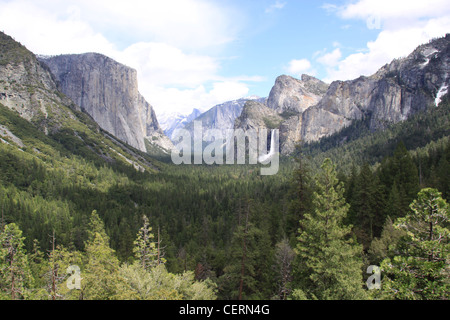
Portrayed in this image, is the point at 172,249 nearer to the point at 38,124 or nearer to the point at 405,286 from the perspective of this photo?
the point at 405,286

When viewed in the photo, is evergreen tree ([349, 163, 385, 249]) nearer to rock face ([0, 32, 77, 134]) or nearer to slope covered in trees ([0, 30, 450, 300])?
slope covered in trees ([0, 30, 450, 300])

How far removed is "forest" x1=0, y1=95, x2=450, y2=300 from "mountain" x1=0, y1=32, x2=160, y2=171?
13.2m

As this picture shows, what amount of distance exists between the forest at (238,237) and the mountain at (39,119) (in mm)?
13238

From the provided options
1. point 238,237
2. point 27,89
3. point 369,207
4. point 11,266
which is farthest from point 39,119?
point 369,207

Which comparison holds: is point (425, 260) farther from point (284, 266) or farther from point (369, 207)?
point (369, 207)

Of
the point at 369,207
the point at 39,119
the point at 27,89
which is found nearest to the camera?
the point at 369,207

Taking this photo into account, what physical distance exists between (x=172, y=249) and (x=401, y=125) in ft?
583

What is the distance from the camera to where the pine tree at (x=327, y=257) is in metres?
→ 13.6

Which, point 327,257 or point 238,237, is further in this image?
point 238,237

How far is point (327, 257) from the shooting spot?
48.7 feet

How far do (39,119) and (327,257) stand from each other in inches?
6581

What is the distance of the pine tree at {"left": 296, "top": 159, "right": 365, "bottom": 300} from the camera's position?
13.6 metres

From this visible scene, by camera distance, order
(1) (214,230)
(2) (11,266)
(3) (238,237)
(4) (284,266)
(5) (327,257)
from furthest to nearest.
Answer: (1) (214,230) < (4) (284,266) < (3) (238,237) < (2) (11,266) < (5) (327,257)
